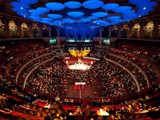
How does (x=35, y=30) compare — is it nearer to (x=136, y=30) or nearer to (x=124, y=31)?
(x=124, y=31)

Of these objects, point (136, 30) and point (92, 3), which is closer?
point (92, 3)

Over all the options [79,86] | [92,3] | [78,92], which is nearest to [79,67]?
[79,86]

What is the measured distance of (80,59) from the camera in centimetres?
3462

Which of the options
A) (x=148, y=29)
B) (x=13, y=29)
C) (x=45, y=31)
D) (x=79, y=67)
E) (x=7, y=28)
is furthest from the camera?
(x=45, y=31)

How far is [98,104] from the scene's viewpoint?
1159cm

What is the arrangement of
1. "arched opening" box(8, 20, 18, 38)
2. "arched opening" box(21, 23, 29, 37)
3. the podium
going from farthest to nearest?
"arched opening" box(21, 23, 29, 37) → "arched opening" box(8, 20, 18, 38) → the podium

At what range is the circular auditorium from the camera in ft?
33.9

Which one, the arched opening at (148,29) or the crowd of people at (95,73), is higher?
the arched opening at (148,29)

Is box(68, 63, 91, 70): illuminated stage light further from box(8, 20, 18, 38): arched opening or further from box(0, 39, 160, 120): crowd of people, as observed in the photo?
box(8, 20, 18, 38): arched opening

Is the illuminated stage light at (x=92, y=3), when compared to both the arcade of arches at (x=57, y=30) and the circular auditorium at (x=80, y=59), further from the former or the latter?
the arcade of arches at (x=57, y=30)

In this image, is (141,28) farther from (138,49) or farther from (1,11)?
(1,11)

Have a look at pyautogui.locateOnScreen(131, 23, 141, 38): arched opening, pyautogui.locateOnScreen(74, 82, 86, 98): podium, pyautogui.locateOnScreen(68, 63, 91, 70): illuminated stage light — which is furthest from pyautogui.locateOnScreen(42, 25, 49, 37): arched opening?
pyautogui.locateOnScreen(74, 82, 86, 98): podium

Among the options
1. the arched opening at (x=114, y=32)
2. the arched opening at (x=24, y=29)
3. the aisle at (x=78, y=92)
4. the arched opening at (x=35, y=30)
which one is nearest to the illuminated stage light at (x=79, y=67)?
the aisle at (x=78, y=92)

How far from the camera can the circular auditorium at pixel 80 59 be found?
10328 millimetres
